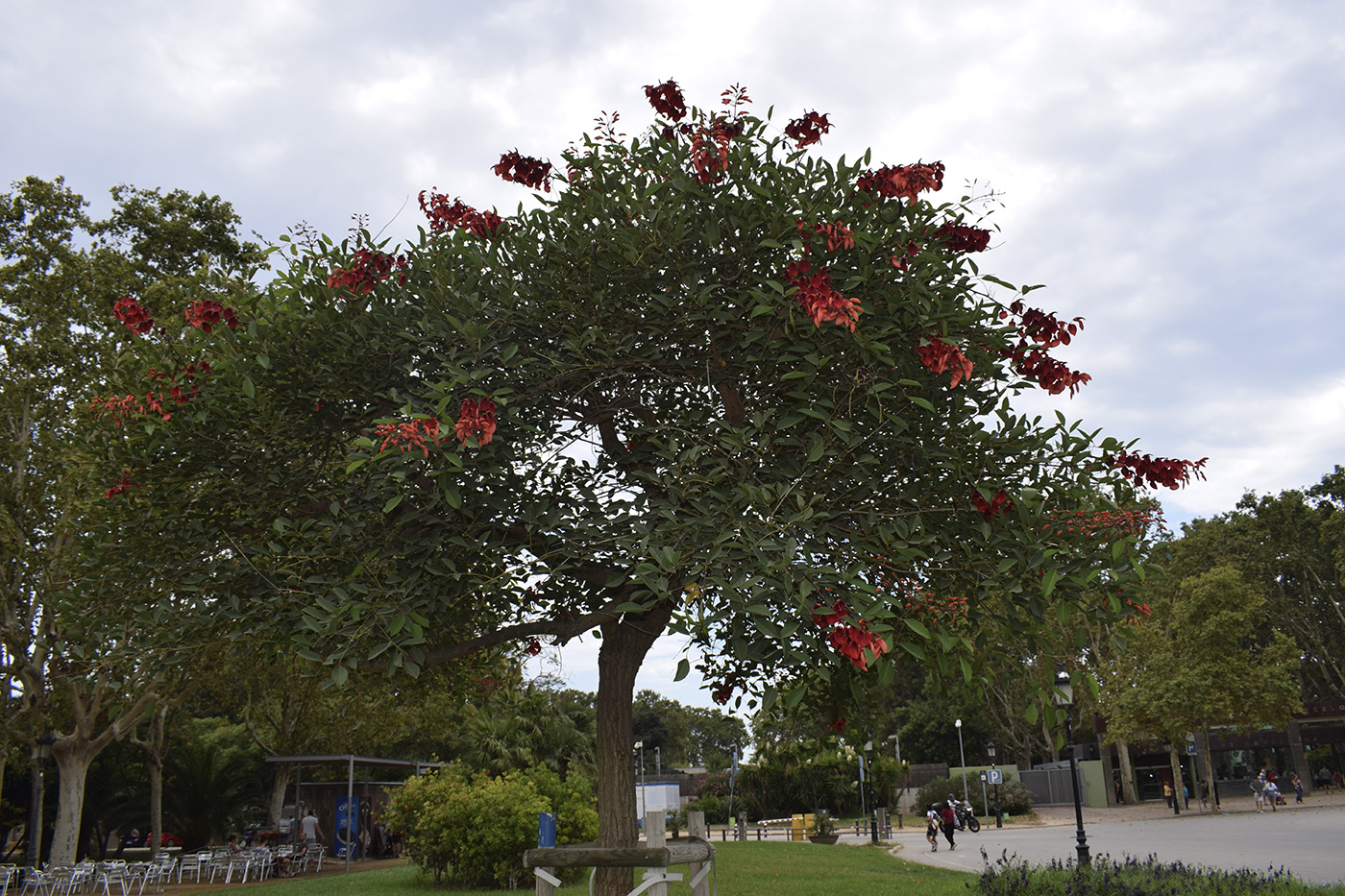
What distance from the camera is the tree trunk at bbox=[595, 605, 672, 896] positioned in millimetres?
6539

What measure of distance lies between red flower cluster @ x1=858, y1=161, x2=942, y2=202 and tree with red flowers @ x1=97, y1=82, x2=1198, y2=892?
0.01 metres

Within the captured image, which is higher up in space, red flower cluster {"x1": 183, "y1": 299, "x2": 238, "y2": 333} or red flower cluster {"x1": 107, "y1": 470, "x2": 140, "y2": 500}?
red flower cluster {"x1": 183, "y1": 299, "x2": 238, "y2": 333}

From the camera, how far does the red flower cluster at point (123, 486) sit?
5.93 metres

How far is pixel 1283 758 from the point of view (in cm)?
4544

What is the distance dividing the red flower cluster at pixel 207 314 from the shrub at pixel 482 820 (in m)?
12.0

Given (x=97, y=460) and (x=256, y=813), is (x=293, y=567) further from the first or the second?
(x=256, y=813)

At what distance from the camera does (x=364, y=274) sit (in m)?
6.19

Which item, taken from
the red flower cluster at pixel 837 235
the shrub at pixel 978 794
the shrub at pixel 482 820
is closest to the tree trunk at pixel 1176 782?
the shrub at pixel 978 794

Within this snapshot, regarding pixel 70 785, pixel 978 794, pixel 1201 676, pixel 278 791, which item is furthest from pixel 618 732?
pixel 978 794

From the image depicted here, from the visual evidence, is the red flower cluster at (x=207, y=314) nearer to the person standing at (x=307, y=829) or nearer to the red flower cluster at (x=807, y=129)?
the red flower cluster at (x=807, y=129)

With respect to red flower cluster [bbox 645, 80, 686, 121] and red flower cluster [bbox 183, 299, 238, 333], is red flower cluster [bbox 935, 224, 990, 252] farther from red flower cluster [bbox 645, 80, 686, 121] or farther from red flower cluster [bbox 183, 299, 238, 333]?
red flower cluster [bbox 183, 299, 238, 333]

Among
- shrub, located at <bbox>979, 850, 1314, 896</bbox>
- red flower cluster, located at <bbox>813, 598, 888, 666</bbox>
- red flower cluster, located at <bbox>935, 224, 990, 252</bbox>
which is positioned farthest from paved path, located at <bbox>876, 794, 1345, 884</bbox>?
red flower cluster, located at <bbox>813, 598, 888, 666</bbox>

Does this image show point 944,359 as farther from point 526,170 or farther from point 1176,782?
point 1176,782

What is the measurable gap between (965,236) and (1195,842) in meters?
21.2
